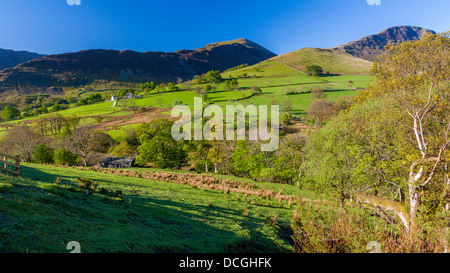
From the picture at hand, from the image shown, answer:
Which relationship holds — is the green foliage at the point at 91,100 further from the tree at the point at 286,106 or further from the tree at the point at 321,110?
the tree at the point at 321,110

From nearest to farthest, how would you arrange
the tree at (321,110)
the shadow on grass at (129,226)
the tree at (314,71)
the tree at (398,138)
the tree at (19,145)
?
the shadow on grass at (129,226) < the tree at (398,138) < the tree at (19,145) < the tree at (321,110) < the tree at (314,71)

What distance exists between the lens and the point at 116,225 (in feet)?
29.8

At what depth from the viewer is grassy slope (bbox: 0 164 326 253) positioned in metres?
6.52

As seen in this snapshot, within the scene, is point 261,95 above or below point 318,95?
above

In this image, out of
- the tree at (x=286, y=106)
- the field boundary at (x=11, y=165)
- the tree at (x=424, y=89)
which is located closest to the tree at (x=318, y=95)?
the tree at (x=286, y=106)

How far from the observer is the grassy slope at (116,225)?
6523 mm

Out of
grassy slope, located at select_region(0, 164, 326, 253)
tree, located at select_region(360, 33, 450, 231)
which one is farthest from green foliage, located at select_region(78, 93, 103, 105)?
tree, located at select_region(360, 33, 450, 231)

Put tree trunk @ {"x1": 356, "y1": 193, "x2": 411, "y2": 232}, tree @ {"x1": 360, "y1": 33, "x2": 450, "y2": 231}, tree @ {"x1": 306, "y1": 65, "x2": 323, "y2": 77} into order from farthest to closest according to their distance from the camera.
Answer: tree @ {"x1": 306, "y1": 65, "x2": 323, "y2": 77} → tree @ {"x1": 360, "y1": 33, "x2": 450, "y2": 231} → tree trunk @ {"x1": 356, "y1": 193, "x2": 411, "y2": 232}

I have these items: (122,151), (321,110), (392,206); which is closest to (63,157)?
(122,151)

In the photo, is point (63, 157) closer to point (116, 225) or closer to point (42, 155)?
point (42, 155)

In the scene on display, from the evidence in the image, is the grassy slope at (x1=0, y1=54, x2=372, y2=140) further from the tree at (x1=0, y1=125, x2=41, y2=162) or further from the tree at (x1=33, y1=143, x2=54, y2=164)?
the tree at (x1=33, y1=143, x2=54, y2=164)

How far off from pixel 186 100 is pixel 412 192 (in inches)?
4558

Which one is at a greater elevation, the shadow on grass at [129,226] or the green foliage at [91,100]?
the green foliage at [91,100]

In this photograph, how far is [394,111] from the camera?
19.7 m
